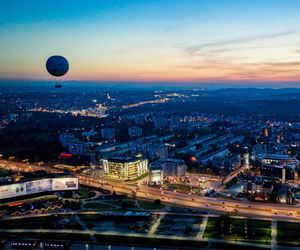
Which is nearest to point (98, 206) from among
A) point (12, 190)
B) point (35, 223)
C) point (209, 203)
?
point (35, 223)

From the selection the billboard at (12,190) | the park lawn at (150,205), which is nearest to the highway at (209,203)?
the park lawn at (150,205)

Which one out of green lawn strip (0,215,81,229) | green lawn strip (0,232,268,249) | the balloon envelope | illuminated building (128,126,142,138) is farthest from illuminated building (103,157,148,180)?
illuminated building (128,126,142,138)

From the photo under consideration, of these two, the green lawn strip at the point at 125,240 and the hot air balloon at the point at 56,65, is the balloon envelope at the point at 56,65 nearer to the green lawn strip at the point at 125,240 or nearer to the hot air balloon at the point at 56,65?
the hot air balloon at the point at 56,65

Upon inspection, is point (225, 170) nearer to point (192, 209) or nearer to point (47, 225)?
point (192, 209)

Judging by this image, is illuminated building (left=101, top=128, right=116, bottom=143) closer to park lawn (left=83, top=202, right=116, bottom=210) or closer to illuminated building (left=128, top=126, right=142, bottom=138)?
illuminated building (left=128, top=126, right=142, bottom=138)

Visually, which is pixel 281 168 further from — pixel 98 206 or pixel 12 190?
pixel 12 190

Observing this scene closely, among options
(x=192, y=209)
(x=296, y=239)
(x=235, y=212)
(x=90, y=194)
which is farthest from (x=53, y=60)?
(x=296, y=239)
